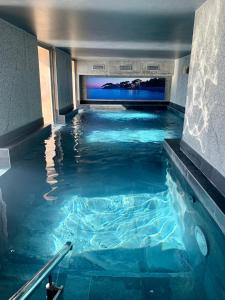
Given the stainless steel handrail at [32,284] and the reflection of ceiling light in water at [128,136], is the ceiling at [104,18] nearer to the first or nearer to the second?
the reflection of ceiling light in water at [128,136]

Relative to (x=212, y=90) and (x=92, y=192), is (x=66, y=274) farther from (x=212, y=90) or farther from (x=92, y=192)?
(x=212, y=90)

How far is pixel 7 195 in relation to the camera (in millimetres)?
3572

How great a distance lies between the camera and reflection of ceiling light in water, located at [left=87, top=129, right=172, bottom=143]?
266 inches

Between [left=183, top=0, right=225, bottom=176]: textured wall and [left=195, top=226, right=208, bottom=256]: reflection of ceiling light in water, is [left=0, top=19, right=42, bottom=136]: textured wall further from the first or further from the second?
[left=195, top=226, right=208, bottom=256]: reflection of ceiling light in water

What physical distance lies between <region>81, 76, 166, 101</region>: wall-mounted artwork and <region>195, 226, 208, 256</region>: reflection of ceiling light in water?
13.6 metres

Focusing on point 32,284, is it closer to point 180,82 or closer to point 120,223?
point 120,223

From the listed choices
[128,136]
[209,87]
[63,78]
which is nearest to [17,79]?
[128,136]

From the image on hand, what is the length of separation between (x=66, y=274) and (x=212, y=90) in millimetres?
2986

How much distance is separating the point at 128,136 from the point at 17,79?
3.26 metres

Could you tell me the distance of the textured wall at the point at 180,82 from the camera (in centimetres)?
1144

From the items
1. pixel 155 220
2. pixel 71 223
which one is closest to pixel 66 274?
pixel 71 223

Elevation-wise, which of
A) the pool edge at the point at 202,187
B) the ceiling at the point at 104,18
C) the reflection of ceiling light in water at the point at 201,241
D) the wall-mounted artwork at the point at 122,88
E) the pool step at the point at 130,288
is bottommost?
the reflection of ceiling light in water at the point at 201,241

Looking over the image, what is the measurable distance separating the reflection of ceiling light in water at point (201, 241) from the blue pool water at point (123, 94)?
13560 mm

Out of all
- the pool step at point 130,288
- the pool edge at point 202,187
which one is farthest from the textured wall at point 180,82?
the pool step at point 130,288
